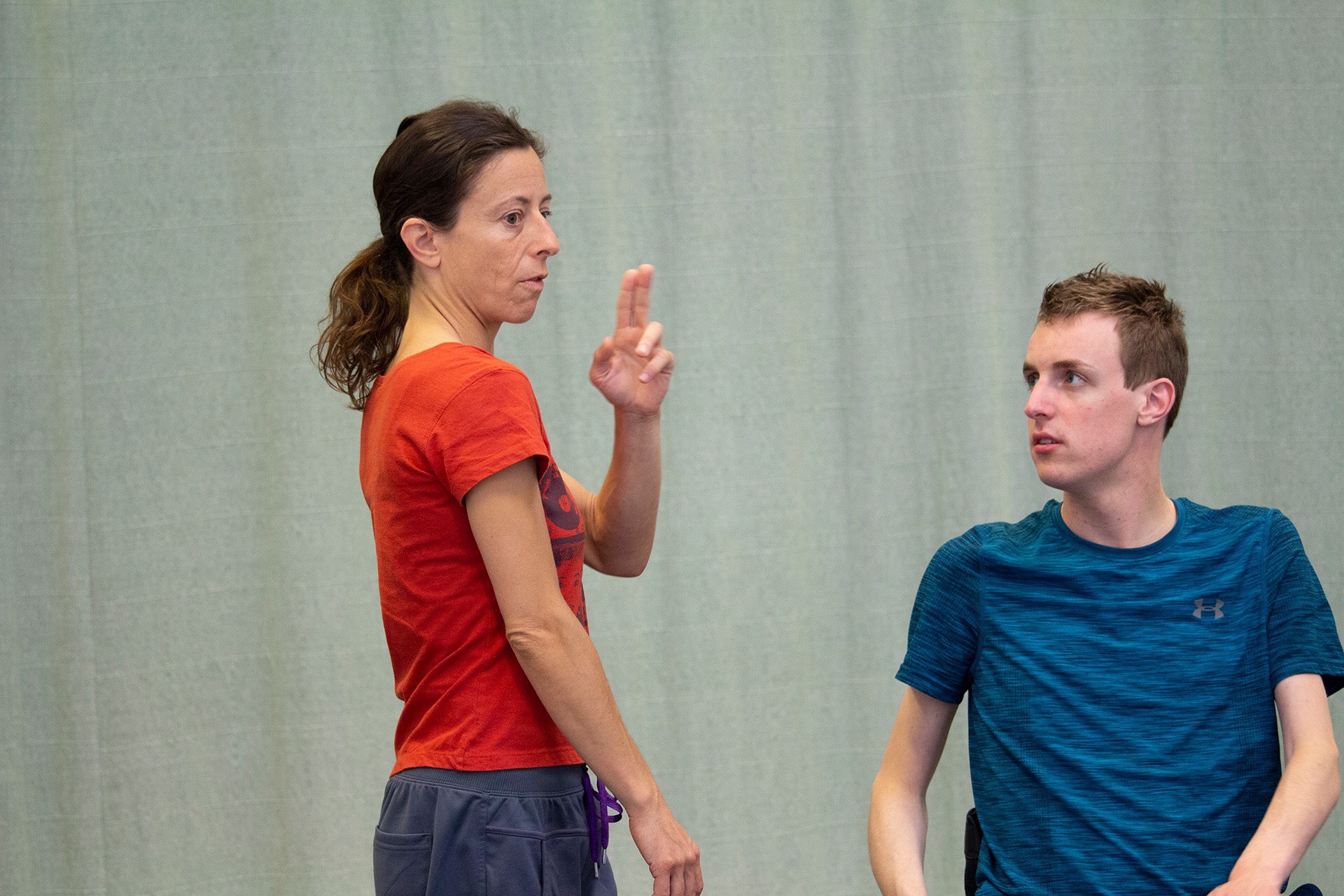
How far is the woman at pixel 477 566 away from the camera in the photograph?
1162 mm

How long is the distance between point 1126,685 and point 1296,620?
0.66 ft

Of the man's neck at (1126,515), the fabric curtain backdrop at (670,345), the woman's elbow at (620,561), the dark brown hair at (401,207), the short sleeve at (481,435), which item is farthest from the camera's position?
the fabric curtain backdrop at (670,345)

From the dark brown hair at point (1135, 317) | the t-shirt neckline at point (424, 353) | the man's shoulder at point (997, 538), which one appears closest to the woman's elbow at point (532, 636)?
the t-shirt neckline at point (424, 353)

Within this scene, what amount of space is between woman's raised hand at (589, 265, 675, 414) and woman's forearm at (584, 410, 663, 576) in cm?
3

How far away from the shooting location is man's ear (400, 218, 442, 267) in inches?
50.8

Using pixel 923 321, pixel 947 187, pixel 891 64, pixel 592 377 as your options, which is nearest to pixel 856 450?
pixel 923 321

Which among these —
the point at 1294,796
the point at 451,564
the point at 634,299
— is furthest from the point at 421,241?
the point at 1294,796

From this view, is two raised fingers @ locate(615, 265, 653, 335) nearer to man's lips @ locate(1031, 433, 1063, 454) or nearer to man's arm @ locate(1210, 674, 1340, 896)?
man's lips @ locate(1031, 433, 1063, 454)

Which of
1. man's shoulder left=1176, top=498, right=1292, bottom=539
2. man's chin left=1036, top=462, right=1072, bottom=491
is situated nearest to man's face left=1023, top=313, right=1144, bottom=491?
man's chin left=1036, top=462, right=1072, bottom=491

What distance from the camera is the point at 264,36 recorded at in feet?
7.74

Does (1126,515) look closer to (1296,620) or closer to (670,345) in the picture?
(1296,620)

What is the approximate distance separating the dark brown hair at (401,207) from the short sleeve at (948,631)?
70 cm

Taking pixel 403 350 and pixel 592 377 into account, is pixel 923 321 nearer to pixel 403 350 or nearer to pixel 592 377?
pixel 592 377

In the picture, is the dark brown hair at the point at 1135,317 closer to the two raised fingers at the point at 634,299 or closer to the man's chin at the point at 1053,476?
the man's chin at the point at 1053,476
